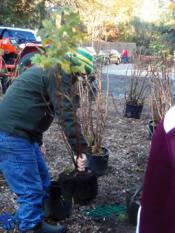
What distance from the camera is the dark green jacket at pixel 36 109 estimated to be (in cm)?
271

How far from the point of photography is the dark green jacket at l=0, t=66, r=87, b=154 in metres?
2.71

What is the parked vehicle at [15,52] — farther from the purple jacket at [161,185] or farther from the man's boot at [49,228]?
the purple jacket at [161,185]

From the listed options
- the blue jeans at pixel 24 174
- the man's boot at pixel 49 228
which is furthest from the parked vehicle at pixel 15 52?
the man's boot at pixel 49 228

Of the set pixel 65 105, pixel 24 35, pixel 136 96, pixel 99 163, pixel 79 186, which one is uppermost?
pixel 24 35

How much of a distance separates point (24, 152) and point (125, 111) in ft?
17.3

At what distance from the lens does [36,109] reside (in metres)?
2.86

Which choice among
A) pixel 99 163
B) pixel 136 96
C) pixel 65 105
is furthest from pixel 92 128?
pixel 136 96

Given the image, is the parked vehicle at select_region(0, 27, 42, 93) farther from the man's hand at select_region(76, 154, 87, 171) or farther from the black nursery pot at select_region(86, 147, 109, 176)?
the man's hand at select_region(76, 154, 87, 171)

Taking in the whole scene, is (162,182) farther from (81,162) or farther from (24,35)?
(24,35)

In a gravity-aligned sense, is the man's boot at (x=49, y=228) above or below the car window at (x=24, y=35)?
below

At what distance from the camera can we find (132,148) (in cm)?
570

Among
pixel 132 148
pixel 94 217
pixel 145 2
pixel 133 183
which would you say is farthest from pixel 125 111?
pixel 145 2

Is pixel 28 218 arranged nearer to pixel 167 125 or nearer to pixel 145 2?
pixel 167 125

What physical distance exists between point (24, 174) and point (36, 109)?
48cm
